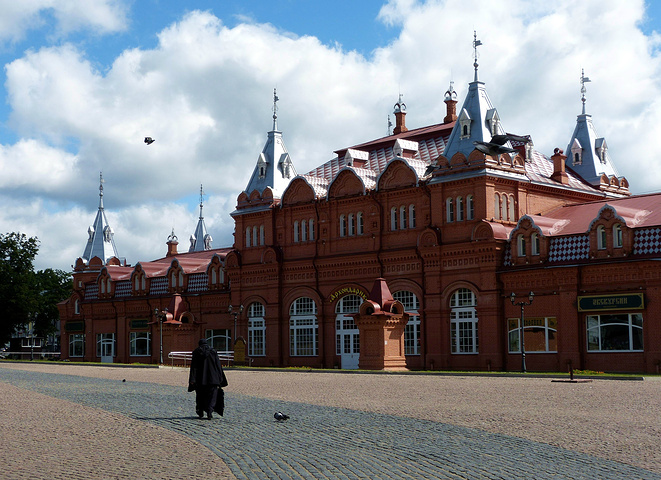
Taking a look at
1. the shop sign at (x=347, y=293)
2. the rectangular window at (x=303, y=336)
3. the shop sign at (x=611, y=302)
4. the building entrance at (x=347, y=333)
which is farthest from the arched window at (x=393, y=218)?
the shop sign at (x=611, y=302)

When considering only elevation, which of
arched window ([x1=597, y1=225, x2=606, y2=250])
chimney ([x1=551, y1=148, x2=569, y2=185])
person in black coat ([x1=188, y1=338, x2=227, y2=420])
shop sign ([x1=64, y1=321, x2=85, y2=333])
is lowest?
person in black coat ([x1=188, y1=338, x2=227, y2=420])

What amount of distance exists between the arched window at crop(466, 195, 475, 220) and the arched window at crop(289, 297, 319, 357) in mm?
12032

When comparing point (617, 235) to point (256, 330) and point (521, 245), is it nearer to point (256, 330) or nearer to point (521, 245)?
point (521, 245)

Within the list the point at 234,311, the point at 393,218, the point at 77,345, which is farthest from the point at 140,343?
the point at 393,218

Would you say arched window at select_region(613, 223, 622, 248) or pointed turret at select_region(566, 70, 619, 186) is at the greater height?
pointed turret at select_region(566, 70, 619, 186)

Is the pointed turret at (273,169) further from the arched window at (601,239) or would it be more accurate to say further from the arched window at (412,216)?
the arched window at (601,239)

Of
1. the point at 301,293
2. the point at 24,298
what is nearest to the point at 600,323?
the point at 301,293

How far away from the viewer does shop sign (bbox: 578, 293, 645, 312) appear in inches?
1626

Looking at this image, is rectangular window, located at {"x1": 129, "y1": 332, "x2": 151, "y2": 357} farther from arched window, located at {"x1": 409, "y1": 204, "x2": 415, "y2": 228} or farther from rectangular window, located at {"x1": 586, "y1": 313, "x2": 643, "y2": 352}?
rectangular window, located at {"x1": 586, "y1": 313, "x2": 643, "y2": 352}

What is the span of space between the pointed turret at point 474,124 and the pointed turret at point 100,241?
46.2 meters

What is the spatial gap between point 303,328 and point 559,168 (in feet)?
57.7

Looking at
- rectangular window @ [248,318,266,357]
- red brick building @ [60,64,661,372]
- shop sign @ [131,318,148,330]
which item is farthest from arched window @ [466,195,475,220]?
shop sign @ [131,318,148,330]

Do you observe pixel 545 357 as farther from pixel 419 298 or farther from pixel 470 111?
pixel 470 111

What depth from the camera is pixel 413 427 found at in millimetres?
16250
